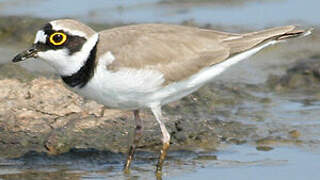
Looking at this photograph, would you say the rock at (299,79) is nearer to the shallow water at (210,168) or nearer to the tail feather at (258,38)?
the shallow water at (210,168)

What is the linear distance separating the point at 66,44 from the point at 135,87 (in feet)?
2.51

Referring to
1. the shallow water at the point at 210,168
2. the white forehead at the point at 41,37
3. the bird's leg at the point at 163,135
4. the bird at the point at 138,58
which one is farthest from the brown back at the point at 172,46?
the shallow water at the point at 210,168

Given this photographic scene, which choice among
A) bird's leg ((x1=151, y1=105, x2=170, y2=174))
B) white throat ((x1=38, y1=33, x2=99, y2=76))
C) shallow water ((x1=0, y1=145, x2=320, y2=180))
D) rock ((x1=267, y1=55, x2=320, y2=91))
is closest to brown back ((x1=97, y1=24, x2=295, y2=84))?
white throat ((x1=38, y1=33, x2=99, y2=76))

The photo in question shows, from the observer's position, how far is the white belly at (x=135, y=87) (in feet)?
28.8

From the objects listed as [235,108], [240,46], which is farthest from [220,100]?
[240,46]

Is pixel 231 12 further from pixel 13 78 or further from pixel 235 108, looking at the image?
pixel 13 78

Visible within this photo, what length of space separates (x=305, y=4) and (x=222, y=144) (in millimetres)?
6960

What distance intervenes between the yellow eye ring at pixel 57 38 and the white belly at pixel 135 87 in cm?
45

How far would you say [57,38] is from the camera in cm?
895

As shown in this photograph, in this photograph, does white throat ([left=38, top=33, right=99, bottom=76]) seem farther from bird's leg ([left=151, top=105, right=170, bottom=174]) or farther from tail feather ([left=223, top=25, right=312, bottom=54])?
tail feather ([left=223, top=25, right=312, bottom=54])

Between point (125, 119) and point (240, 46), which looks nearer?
point (240, 46)

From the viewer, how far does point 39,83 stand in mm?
10430

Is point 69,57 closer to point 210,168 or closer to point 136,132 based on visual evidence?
point 136,132

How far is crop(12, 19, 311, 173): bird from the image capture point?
8836mm
